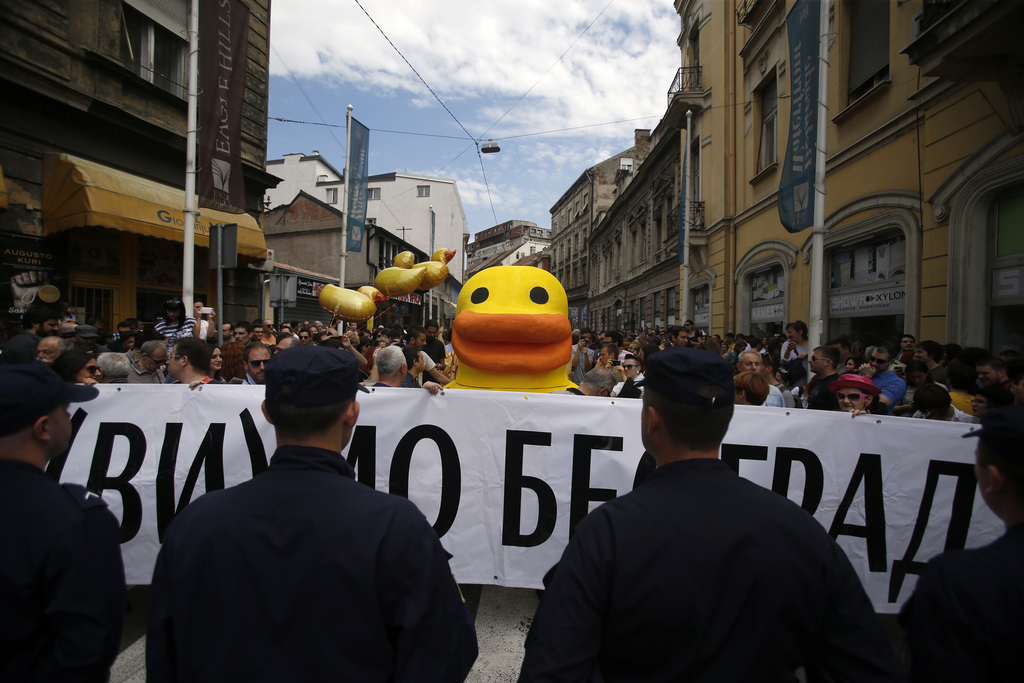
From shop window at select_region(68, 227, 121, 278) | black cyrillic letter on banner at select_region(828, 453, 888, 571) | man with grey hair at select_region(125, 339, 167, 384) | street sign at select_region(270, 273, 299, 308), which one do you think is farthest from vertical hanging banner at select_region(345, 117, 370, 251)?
black cyrillic letter on banner at select_region(828, 453, 888, 571)

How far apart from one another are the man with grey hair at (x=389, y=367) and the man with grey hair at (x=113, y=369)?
1937 millimetres

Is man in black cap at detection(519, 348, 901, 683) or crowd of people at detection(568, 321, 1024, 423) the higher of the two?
crowd of people at detection(568, 321, 1024, 423)

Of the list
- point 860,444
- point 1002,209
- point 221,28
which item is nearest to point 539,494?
point 860,444

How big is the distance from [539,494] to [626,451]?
558mm

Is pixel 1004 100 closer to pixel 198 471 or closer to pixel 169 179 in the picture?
pixel 198 471

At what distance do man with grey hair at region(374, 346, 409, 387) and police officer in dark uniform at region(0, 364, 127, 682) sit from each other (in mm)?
2701

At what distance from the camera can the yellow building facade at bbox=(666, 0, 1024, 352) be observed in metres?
6.20

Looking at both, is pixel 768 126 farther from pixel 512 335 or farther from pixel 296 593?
pixel 296 593

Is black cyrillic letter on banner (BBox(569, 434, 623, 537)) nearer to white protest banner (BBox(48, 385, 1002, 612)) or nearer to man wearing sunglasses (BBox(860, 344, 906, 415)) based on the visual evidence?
white protest banner (BBox(48, 385, 1002, 612))

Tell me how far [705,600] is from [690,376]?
0.51 meters

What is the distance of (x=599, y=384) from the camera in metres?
4.40

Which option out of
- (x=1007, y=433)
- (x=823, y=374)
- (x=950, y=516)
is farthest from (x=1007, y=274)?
(x=1007, y=433)

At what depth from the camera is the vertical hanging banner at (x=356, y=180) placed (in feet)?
47.7

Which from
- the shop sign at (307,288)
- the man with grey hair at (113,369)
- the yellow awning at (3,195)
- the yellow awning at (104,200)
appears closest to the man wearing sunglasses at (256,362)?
the man with grey hair at (113,369)
